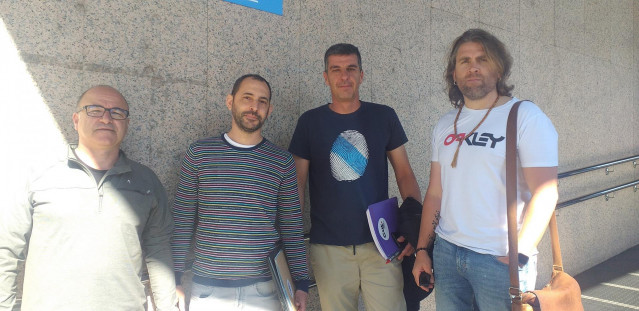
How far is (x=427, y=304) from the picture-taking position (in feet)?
13.0

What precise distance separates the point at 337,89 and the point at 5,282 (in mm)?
1784

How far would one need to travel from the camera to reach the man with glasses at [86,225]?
5.67 feet

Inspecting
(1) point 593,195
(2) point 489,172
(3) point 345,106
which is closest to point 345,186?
(3) point 345,106

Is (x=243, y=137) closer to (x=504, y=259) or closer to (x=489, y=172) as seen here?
(x=489, y=172)

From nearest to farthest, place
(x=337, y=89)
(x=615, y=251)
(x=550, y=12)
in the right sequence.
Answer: (x=337, y=89)
(x=550, y=12)
(x=615, y=251)

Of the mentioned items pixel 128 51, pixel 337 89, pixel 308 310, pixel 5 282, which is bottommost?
pixel 308 310

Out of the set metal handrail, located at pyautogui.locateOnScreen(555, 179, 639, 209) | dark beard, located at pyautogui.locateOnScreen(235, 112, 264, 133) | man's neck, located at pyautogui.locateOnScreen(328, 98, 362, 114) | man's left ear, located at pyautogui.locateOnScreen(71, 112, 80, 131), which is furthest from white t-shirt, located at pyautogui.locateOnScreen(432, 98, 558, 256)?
metal handrail, located at pyautogui.locateOnScreen(555, 179, 639, 209)

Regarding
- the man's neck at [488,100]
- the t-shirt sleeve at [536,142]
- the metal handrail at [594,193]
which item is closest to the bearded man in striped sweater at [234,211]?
the man's neck at [488,100]

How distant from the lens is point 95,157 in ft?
6.25

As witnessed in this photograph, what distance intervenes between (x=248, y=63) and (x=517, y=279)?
1867 mm

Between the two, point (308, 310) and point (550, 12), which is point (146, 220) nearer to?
point (308, 310)

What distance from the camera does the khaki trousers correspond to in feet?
8.70

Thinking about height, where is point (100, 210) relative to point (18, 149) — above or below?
below

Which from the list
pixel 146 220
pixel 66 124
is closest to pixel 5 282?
pixel 146 220
